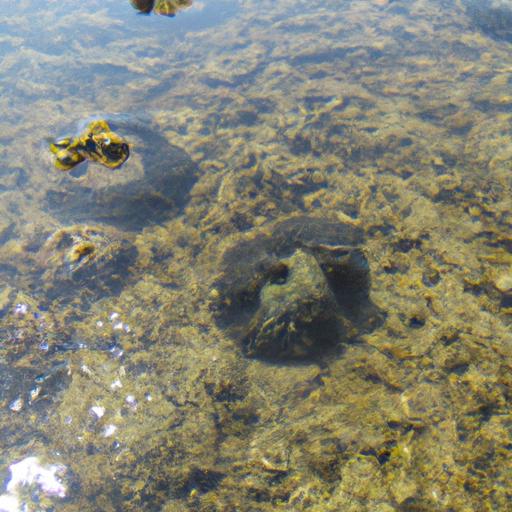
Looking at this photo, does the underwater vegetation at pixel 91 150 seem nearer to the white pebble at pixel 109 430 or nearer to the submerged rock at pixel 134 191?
the white pebble at pixel 109 430

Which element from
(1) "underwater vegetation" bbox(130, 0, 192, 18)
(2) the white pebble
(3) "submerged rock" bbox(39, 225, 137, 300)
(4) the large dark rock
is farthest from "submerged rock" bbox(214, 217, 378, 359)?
(4) the large dark rock

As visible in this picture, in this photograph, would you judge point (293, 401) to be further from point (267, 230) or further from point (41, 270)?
point (41, 270)

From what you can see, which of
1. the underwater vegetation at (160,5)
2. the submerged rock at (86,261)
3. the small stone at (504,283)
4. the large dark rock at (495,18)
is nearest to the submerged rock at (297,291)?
the small stone at (504,283)

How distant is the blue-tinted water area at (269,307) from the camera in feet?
8.84

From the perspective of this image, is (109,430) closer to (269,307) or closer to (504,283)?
(269,307)

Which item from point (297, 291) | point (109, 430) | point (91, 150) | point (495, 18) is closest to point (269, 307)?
point (297, 291)

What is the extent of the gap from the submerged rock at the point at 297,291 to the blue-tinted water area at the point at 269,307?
3 cm

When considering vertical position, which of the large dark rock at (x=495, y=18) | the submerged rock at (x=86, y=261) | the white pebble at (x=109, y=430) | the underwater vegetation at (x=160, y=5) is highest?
the underwater vegetation at (x=160, y=5)

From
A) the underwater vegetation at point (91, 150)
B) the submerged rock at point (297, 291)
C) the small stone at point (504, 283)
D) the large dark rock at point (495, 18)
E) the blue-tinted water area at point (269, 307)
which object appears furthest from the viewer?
the large dark rock at point (495, 18)

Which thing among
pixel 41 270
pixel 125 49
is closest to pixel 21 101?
pixel 125 49

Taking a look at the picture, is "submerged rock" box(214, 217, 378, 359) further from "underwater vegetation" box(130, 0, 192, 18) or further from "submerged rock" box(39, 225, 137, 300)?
"underwater vegetation" box(130, 0, 192, 18)

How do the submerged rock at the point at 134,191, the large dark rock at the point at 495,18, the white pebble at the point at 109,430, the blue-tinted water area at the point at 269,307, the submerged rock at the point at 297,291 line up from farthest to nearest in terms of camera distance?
1. the large dark rock at the point at 495,18
2. the submerged rock at the point at 134,191
3. the white pebble at the point at 109,430
4. the submerged rock at the point at 297,291
5. the blue-tinted water area at the point at 269,307

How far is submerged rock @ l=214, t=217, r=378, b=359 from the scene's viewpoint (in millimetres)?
3676

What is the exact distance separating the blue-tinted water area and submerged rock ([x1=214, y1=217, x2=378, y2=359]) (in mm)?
26
